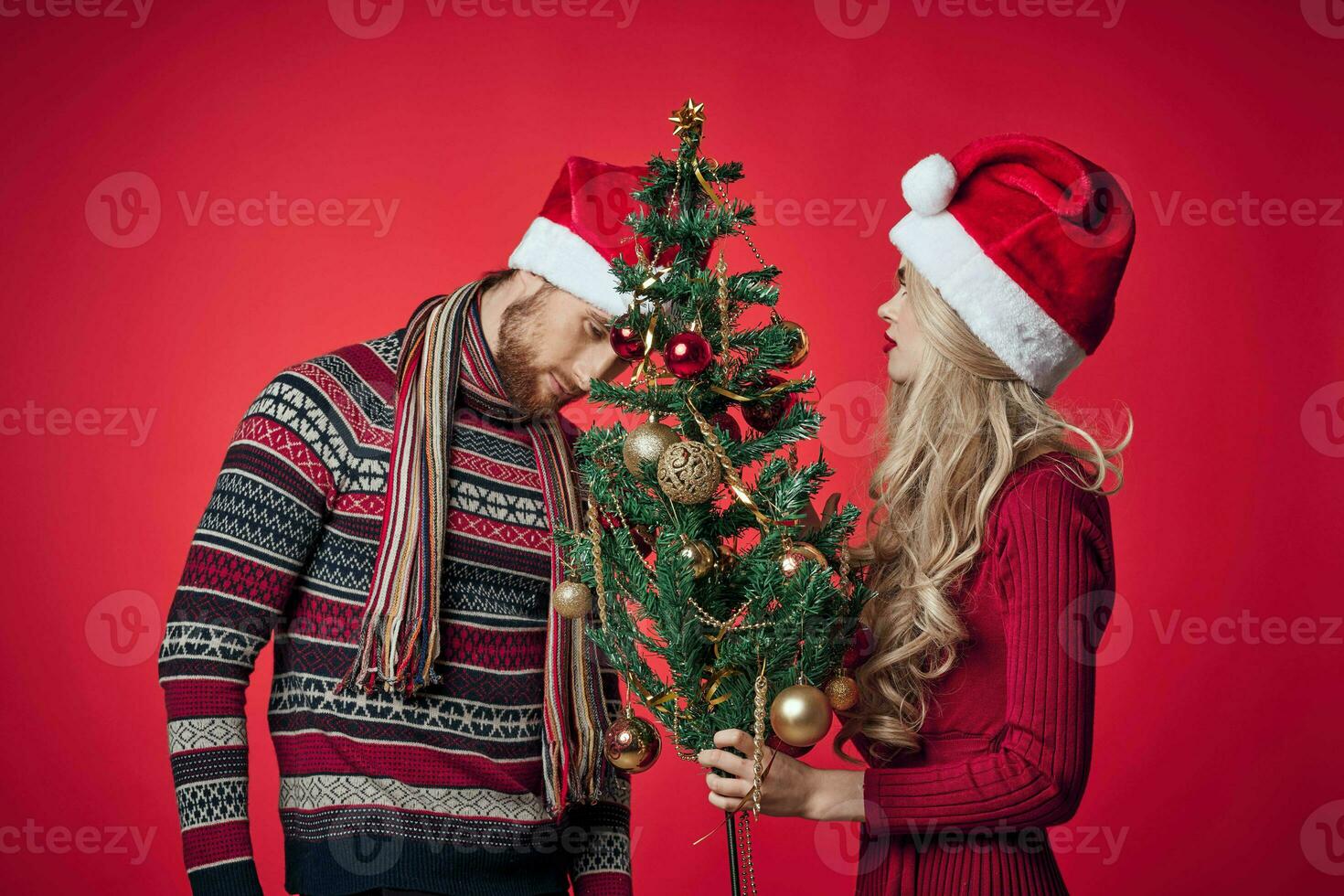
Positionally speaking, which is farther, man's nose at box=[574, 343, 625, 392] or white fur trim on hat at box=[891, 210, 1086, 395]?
man's nose at box=[574, 343, 625, 392]

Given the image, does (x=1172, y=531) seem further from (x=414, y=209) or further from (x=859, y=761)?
(x=414, y=209)

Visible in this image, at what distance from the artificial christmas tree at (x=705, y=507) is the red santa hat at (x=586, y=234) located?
453 mm

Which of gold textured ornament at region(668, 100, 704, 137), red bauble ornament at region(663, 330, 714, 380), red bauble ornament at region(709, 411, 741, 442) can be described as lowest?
Answer: red bauble ornament at region(709, 411, 741, 442)

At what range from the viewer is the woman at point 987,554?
1.44 m

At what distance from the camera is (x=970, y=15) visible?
10.3ft

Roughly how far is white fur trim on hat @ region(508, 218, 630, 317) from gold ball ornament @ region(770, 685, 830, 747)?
0.75m

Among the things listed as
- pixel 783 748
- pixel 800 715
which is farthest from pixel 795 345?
pixel 783 748

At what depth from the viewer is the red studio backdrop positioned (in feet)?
9.45

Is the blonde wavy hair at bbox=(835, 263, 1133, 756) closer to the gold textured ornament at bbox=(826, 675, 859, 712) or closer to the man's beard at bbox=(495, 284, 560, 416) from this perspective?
the gold textured ornament at bbox=(826, 675, 859, 712)

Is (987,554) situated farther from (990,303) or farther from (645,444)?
(645,444)

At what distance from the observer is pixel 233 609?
5.28 ft

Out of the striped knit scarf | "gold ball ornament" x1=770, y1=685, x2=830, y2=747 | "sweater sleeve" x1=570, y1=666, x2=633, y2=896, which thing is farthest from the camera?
"sweater sleeve" x1=570, y1=666, x2=633, y2=896

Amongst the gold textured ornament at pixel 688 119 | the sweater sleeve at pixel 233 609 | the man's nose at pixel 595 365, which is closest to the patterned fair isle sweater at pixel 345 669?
the sweater sleeve at pixel 233 609

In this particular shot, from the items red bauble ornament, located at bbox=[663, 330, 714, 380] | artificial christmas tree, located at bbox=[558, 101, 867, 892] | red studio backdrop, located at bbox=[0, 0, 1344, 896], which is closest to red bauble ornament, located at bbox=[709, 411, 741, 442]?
artificial christmas tree, located at bbox=[558, 101, 867, 892]
